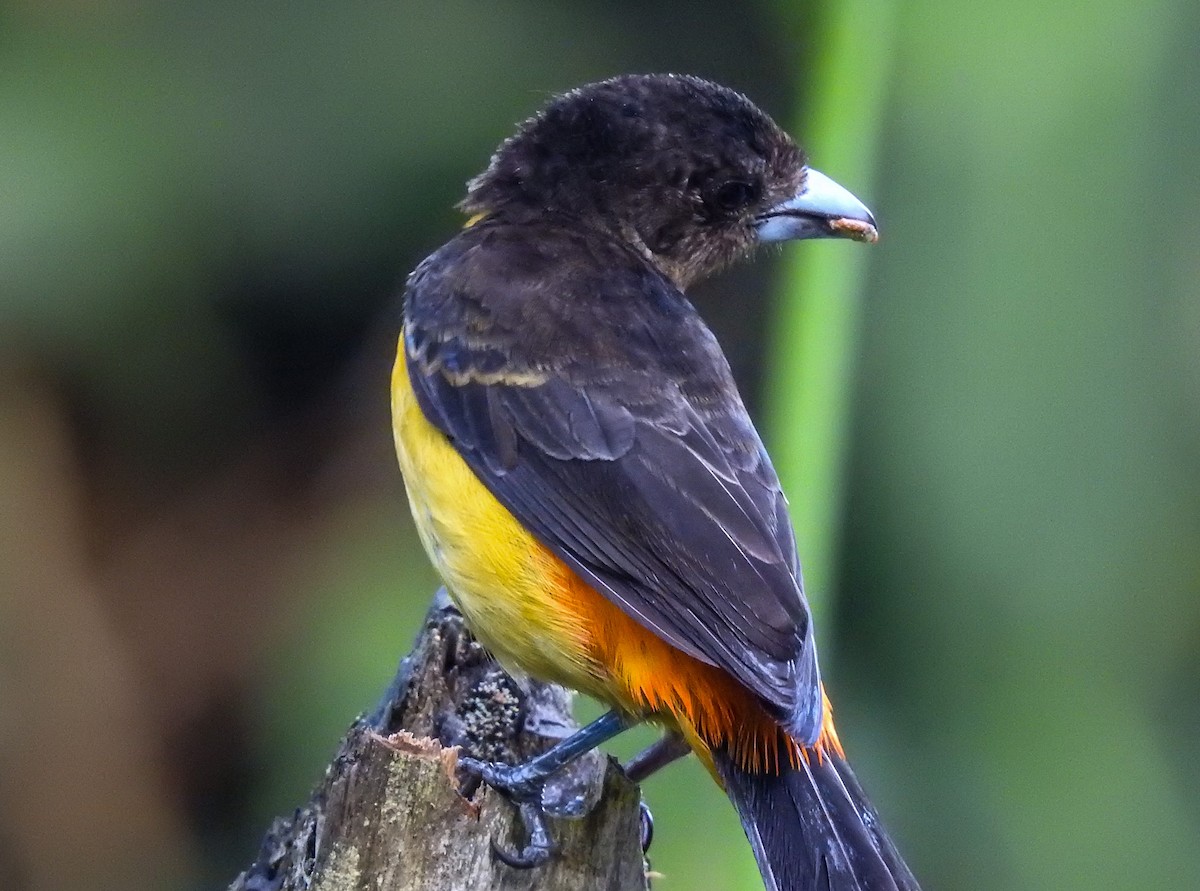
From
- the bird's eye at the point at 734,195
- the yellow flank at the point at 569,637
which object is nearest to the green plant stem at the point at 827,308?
the bird's eye at the point at 734,195

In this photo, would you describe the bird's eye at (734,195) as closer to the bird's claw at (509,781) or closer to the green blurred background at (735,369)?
the green blurred background at (735,369)

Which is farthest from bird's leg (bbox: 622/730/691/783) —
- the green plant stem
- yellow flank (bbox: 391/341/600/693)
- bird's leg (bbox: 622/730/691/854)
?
the green plant stem

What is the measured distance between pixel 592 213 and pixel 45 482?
1778 millimetres

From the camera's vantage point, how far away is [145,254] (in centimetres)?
469

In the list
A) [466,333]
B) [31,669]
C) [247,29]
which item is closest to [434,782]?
[466,333]

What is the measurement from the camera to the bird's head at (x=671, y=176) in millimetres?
4145

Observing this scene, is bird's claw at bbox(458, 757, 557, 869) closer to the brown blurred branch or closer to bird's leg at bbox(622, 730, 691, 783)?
the brown blurred branch

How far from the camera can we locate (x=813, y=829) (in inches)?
121

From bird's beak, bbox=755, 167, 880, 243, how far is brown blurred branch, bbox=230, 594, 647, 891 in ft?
4.71

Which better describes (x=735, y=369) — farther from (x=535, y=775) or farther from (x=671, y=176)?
(x=535, y=775)

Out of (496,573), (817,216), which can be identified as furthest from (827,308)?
(496,573)

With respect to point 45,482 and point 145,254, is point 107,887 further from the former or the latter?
point 145,254

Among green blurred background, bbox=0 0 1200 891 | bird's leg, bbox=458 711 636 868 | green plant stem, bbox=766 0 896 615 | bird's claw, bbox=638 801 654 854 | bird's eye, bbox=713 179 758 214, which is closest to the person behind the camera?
bird's leg, bbox=458 711 636 868

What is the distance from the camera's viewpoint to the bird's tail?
3016 mm
